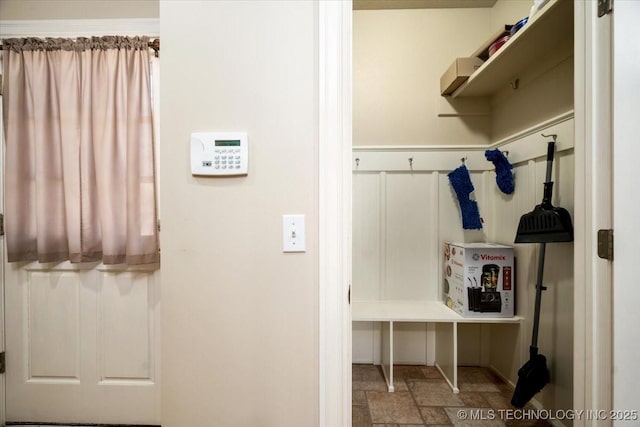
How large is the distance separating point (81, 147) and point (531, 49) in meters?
2.63

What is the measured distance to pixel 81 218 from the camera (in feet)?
5.11

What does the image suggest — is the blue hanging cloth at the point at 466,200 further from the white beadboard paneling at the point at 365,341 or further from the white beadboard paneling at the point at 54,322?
the white beadboard paneling at the point at 54,322

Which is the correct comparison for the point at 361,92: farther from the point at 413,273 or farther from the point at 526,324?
the point at 526,324

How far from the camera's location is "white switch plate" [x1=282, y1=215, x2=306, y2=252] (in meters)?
0.95

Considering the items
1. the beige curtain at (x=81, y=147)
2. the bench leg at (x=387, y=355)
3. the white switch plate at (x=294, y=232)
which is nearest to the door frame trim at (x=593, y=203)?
the white switch plate at (x=294, y=232)

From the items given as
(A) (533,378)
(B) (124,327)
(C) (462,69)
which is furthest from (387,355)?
(C) (462,69)

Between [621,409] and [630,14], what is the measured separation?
4.17ft

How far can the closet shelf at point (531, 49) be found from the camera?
4.31ft

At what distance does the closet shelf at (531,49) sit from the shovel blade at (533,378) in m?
1.73

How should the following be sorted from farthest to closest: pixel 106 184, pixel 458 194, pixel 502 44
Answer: pixel 458 194
pixel 502 44
pixel 106 184

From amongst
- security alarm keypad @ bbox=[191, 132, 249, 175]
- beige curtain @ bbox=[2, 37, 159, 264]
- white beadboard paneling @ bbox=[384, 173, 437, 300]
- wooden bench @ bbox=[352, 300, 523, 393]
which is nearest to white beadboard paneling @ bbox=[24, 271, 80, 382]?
beige curtain @ bbox=[2, 37, 159, 264]

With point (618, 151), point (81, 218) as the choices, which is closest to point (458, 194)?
point (618, 151)

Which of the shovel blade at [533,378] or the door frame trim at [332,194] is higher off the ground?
the door frame trim at [332,194]

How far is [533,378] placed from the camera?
1.57m
